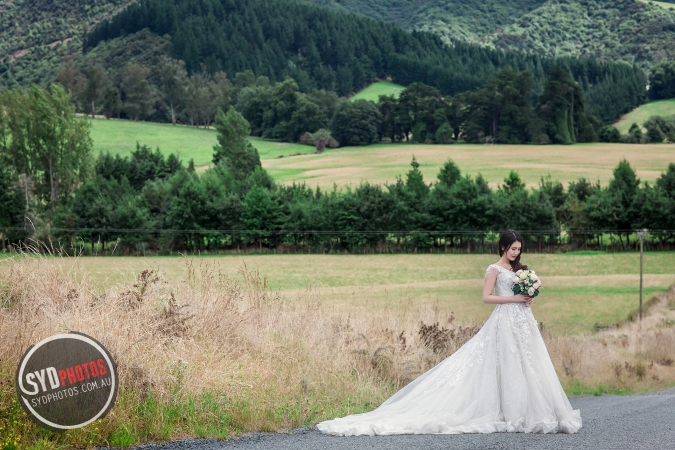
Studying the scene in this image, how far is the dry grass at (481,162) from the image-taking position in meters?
109

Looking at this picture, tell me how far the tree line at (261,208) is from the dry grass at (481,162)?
22519 mm

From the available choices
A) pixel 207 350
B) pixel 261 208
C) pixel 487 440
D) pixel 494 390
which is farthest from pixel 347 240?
pixel 487 440

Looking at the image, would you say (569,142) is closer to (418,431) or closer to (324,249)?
(324,249)

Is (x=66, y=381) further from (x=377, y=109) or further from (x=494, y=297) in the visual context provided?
(x=377, y=109)

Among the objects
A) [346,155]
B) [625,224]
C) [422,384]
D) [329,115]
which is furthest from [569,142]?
[422,384]

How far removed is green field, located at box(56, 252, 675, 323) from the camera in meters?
45.3

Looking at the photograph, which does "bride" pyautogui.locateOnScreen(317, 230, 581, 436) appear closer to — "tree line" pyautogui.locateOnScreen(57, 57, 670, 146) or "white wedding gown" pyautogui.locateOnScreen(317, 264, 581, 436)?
"white wedding gown" pyautogui.locateOnScreen(317, 264, 581, 436)

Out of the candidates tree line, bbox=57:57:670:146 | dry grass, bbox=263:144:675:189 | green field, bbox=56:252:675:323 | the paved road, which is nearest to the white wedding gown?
the paved road

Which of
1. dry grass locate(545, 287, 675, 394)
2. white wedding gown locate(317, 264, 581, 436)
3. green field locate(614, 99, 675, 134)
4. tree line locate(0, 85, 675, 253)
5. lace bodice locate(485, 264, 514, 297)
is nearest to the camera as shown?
white wedding gown locate(317, 264, 581, 436)

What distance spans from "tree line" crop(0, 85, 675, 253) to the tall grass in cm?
5642

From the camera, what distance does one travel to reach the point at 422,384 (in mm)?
10820

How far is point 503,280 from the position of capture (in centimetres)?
1073

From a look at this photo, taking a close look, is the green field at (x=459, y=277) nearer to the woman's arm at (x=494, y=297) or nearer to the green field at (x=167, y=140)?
the woman's arm at (x=494, y=297)

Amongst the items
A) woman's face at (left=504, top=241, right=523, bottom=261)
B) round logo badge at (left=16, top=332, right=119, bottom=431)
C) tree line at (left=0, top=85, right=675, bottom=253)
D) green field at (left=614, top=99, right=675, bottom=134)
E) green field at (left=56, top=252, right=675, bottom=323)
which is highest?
green field at (left=614, top=99, right=675, bottom=134)
